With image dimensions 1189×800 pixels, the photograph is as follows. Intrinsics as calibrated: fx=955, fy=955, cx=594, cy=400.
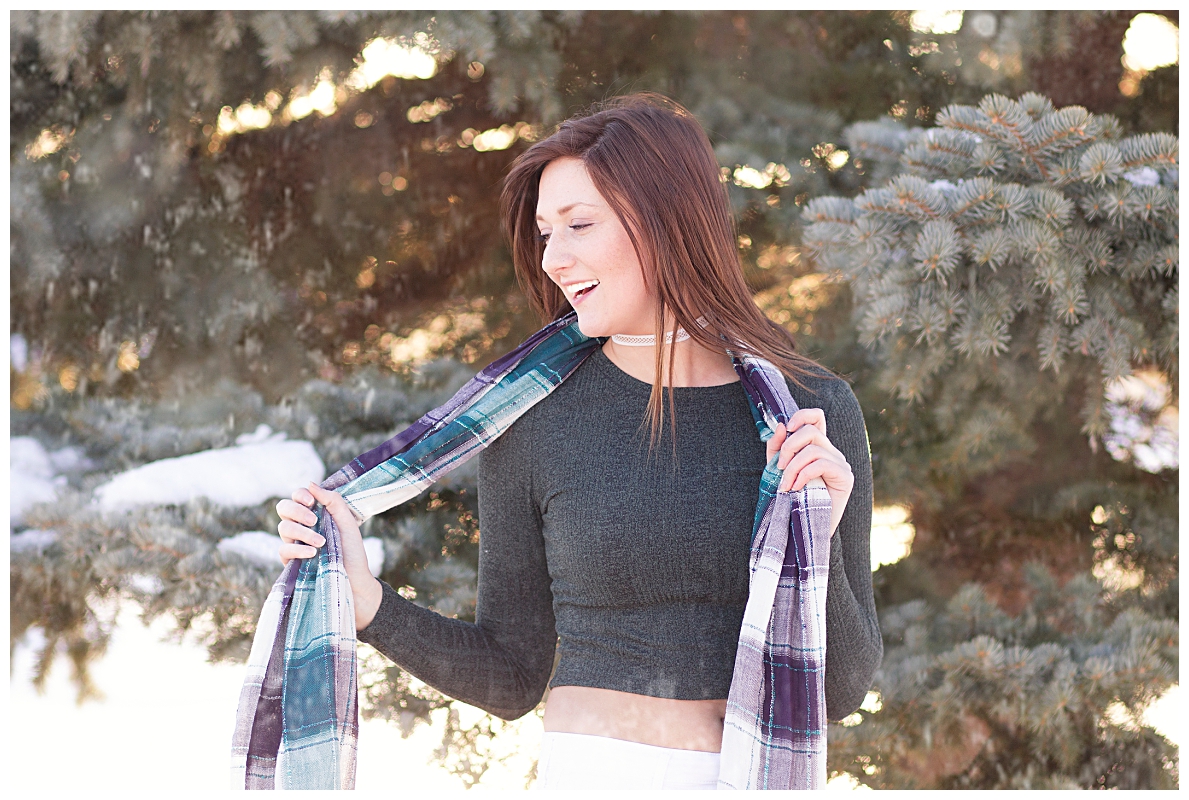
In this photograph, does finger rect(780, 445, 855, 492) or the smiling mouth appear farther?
the smiling mouth

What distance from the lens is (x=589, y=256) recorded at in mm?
1474

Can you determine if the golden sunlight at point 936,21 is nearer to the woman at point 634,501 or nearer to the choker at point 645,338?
the woman at point 634,501

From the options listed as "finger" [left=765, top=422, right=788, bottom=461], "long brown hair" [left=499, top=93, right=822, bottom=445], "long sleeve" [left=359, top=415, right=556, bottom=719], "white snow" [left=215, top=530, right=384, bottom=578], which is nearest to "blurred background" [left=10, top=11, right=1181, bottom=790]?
"white snow" [left=215, top=530, right=384, bottom=578]

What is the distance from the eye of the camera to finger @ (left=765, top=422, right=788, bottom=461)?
1404 millimetres

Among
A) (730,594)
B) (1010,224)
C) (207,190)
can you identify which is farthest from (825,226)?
(207,190)

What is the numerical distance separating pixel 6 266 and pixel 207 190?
0.52 m

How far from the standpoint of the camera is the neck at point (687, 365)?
5.24 ft

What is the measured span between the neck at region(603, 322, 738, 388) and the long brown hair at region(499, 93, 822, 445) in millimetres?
30

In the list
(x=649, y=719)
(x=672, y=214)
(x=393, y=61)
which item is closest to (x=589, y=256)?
(x=672, y=214)

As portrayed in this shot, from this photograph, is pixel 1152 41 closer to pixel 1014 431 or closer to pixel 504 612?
pixel 1014 431

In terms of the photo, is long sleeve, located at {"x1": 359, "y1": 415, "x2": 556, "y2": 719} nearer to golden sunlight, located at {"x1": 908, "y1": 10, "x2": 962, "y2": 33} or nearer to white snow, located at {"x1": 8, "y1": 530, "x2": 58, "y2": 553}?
white snow, located at {"x1": 8, "y1": 530, "x2": 58, "y2": 553}

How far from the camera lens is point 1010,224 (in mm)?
1973

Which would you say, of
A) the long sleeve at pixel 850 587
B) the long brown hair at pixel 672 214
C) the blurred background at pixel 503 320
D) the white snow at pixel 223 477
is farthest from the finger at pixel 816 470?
the white snow at pixel 223 477

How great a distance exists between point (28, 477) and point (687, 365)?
1.49 metres
